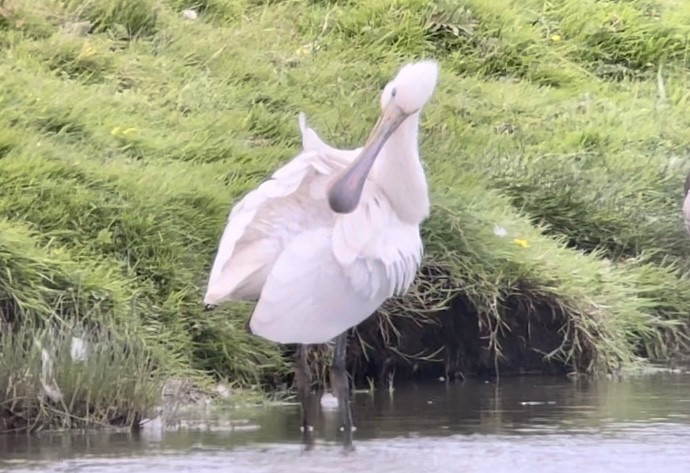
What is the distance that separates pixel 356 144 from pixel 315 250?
279cm

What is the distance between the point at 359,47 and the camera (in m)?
10.6

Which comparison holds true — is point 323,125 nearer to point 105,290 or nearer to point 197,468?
point 105,290

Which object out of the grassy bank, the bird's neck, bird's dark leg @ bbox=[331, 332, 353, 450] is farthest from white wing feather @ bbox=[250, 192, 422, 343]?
the grassy bank

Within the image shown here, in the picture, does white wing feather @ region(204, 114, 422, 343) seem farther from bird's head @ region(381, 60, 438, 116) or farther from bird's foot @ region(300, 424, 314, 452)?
bird's head @ region(381, 60, 438, 116)

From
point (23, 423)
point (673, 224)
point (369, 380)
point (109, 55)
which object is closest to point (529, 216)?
point (673, 224)

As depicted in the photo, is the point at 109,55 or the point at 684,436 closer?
the point at 684,436

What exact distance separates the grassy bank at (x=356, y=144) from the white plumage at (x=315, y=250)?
589mm

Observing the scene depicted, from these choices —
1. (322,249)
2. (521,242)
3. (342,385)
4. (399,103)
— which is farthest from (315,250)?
(521,242)

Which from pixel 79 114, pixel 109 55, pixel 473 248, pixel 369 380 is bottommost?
pixel 369 380

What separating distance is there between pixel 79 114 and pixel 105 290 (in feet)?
6.33

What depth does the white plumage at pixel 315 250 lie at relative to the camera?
586 cm

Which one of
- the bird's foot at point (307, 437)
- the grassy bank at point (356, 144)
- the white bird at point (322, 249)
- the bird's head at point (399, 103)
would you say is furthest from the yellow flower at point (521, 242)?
the bird's foot at point (307, 437)

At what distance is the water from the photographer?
217 inches

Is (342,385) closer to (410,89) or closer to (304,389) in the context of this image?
(304,389)
